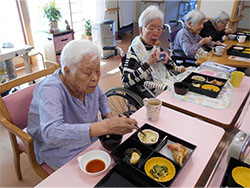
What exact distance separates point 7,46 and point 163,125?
8.35 ft

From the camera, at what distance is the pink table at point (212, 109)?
43.9 inches

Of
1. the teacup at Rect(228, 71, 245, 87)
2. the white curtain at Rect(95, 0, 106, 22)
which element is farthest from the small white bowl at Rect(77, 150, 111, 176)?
the white curtain at Rect(95, 0, 106, 22)

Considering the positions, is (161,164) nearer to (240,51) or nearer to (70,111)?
(70,111)

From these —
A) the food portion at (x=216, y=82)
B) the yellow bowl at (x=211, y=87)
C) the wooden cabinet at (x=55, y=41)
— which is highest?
the food portion at (x=216, y=82)

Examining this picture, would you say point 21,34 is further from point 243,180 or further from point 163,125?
point 243,180

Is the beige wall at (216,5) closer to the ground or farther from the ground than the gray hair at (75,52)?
farther from the ground

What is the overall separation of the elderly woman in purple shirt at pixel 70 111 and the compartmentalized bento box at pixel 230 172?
0.41m

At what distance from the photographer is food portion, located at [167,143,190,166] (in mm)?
814

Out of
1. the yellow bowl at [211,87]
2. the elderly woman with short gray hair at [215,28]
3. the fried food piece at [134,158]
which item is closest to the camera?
the fried food piece at [134,158]

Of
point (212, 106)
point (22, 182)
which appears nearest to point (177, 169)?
point (212, 106)

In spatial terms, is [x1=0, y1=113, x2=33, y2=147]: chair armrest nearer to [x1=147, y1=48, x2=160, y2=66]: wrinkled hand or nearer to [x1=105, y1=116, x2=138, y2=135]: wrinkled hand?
[x1=105, y1=116, x2=138, y2=135]: wrinkled hand

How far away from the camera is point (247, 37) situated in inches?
113

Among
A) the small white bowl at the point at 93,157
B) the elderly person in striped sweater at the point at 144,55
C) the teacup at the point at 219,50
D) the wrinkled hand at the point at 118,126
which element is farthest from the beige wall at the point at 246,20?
the small white bowl at the point at 93,157

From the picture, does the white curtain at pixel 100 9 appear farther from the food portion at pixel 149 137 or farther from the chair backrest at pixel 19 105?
the food portion at pixel 149 137
